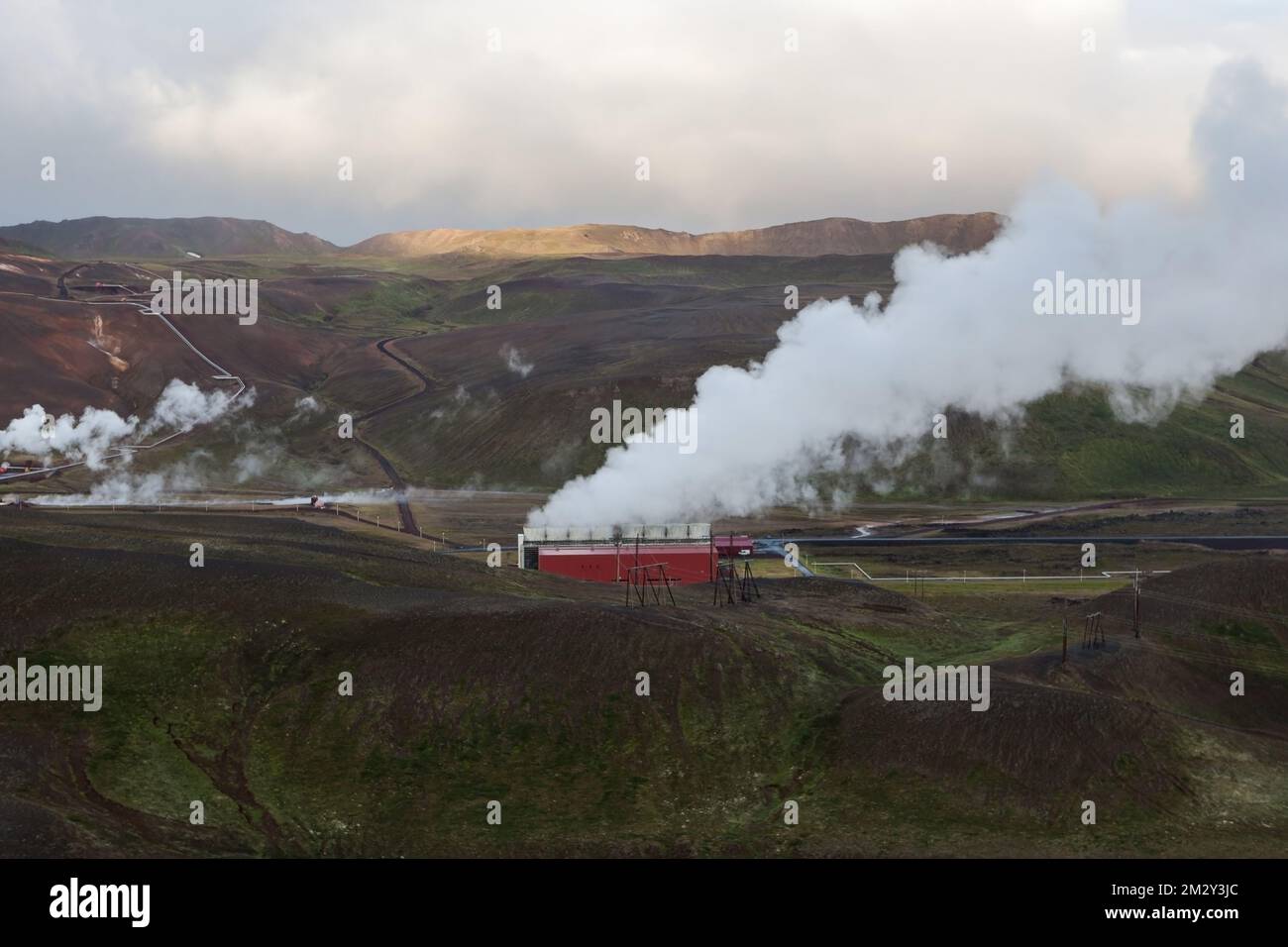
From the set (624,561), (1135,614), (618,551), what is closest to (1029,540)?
(624,561)

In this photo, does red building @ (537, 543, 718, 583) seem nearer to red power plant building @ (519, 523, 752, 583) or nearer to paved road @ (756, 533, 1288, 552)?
red power plant building @ (519, 523, 752, 583)

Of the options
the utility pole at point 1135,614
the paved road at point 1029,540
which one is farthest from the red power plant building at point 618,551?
the utility pole at point 1135,614

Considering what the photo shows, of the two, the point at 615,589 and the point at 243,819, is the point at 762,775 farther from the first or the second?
the point at 615,589

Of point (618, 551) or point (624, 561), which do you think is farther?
point (618, 551)

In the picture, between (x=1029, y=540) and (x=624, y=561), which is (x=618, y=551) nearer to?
(x=624, y=561)

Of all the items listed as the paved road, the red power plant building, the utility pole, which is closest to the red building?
the red power plant building

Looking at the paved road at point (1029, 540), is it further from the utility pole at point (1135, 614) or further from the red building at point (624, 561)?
the utility pole at point (1135, 614)

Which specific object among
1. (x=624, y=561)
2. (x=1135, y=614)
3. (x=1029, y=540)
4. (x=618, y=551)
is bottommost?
(x=1135, y=614)

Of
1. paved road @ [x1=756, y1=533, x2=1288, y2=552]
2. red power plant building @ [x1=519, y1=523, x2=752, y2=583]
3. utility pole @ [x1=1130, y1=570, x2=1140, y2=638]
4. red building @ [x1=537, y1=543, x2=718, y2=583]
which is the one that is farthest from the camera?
paved road @ [x1=756, y1=533, x2=1288, y2=552]
